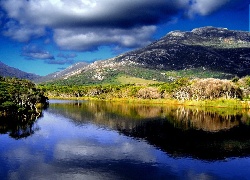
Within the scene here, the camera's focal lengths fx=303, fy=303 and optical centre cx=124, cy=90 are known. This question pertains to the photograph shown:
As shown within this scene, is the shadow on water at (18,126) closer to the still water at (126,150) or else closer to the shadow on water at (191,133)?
the still water at (126,150)

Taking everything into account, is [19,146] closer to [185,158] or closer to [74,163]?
[74,163]

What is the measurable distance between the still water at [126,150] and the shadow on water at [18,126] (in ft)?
0.95

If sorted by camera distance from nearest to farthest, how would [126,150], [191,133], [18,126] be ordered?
[126,150], [191,133], [18,126]

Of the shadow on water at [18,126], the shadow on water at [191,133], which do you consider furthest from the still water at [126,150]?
the shadow on water at [18,126]

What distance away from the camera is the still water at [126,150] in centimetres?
5691

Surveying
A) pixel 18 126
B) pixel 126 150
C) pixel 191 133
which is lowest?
pixel 126 150

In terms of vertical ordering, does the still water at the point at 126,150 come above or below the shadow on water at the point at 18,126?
below

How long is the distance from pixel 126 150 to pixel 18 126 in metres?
50.7

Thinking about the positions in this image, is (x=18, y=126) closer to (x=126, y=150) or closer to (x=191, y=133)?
(x=126, y=150)

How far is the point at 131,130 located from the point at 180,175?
50.0m

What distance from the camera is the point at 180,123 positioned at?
4695 inches

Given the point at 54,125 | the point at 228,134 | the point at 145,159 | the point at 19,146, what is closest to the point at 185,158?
the point at 145,159

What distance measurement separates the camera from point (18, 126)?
354 ft

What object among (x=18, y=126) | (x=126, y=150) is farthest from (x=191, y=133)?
(x=18, y=126)
